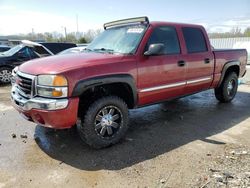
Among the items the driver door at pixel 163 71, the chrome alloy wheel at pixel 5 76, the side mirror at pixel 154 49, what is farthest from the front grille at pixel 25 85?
the chrome alloy wheel at pixel 5 76

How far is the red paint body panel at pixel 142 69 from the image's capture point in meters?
3.63

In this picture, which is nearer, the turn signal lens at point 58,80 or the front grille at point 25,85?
the turn signal lens at point 58,80

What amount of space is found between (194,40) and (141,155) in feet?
9.72

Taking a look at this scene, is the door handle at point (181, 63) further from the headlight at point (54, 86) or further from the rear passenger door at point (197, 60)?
the headlight at point (54, 86)

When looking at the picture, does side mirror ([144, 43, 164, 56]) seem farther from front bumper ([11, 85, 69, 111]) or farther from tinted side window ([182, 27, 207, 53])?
front bumper ([11, 85, 69, 111])

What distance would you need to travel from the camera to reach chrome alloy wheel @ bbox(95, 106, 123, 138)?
405 cm

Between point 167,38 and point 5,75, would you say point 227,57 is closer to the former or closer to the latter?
point 167,38

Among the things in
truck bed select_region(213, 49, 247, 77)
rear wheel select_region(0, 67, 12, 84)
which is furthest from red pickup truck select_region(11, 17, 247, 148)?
rear wheel select_region(0, 67, 12, 84)

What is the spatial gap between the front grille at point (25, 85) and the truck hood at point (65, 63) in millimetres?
115

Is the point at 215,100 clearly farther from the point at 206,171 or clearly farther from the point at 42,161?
the point at 42,161

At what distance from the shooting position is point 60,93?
140 inches

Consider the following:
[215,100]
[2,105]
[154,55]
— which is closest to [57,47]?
[2,105]

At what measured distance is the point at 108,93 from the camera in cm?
422

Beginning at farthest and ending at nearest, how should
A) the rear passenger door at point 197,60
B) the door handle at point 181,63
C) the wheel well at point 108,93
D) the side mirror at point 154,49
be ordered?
1. the rear passenger door at point 197,60
2. the door handle at point 181,63
3. the side mirror at point 154,49
4. the wheel well at point 108,93
